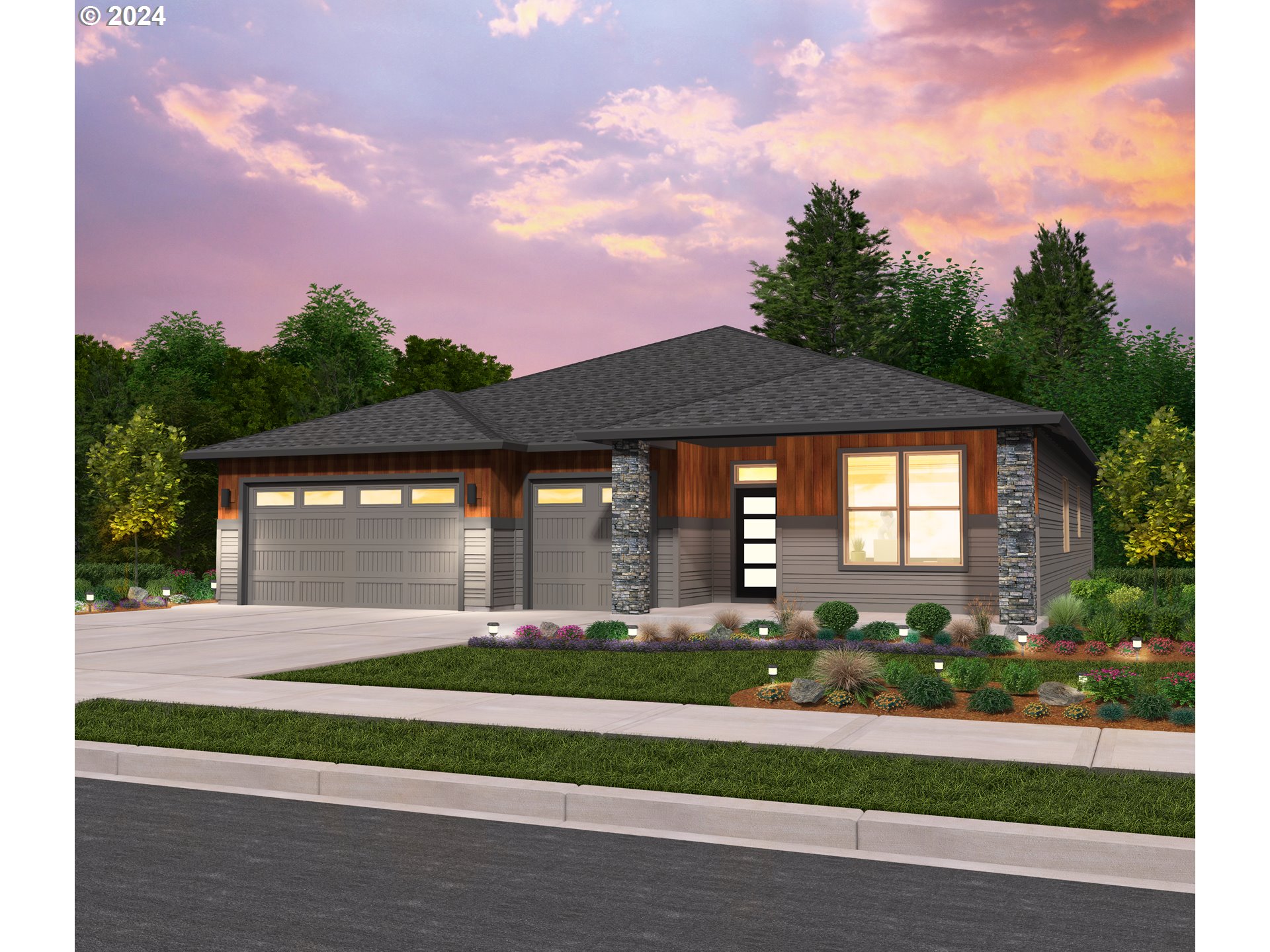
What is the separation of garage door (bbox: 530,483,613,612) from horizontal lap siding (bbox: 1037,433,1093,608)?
8.08 metres

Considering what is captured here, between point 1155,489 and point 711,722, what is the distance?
64.8ft

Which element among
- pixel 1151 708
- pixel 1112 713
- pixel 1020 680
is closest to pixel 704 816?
pixel 1112 713

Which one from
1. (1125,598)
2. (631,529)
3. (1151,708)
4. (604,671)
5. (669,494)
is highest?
(669,494)

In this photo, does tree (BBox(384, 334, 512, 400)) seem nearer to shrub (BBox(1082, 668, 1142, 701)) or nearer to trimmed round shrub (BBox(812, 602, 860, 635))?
trimmed round shrub (BBox(812, 602, 860, 635))

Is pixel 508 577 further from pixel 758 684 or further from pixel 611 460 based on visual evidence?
pixel 758 684

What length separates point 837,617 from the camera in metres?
15.1

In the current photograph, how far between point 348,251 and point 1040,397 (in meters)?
37.6

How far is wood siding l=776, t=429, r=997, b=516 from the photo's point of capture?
61.5 ft

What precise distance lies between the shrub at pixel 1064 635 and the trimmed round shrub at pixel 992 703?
15.6 ft

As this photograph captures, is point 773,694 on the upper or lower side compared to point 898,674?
lower

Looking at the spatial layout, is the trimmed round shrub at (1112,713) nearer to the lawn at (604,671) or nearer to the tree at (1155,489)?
the lawn at (604,671)

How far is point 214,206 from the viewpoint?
5819 cm

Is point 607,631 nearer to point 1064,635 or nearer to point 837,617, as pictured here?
point 837,617
